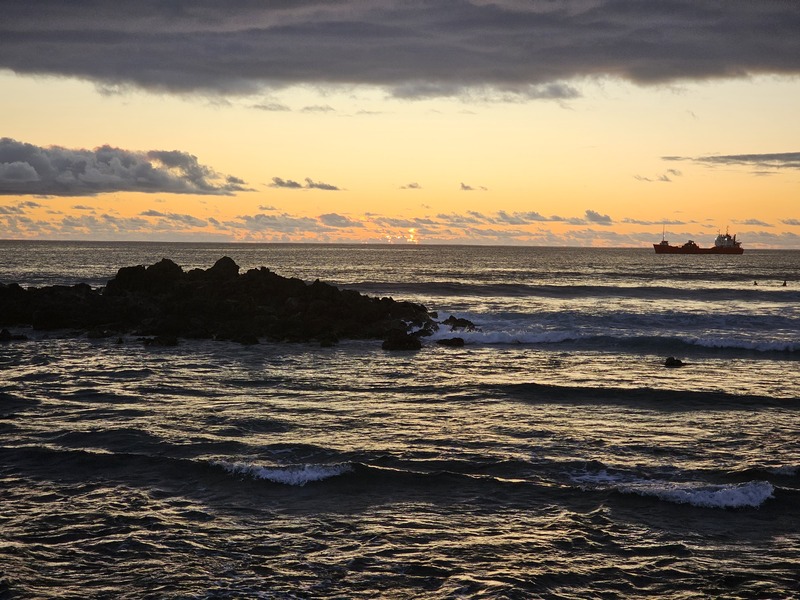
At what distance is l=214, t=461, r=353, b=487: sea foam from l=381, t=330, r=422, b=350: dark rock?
19.3 meters

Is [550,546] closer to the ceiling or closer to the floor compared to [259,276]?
closer to the floor

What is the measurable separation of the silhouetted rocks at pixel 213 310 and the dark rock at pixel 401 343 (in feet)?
8.23

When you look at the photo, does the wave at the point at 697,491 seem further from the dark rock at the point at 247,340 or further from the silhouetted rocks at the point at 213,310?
the dark rock at the point at 247,340

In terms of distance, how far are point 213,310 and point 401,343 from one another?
451 inches

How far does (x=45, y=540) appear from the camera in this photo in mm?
12086

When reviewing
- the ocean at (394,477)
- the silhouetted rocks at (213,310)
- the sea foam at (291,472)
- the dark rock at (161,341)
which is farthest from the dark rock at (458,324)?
the sea foam at (291,472)

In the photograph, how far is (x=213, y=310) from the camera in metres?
40.6

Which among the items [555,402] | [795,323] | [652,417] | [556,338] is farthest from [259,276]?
[795,323]

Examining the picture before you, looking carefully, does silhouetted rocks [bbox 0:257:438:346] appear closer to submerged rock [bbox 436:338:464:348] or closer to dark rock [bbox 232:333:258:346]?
dark rock [bbox 232:333:258:346]

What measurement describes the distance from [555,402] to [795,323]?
3123 centimetres

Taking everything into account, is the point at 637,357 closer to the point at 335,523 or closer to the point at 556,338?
the point at 556,338

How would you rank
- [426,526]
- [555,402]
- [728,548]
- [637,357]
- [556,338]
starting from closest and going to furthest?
[728,548], [426,526], [555,402], [637,357], [556,338]

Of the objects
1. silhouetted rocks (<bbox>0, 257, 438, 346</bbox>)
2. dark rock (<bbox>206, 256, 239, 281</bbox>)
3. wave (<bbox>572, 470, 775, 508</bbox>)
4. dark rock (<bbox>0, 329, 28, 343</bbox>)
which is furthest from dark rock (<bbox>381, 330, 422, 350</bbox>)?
wave (<bbox>572, 470, 775, 508</bbox>)

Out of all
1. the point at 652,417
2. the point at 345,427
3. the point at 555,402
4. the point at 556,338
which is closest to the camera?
the point at 345,427
